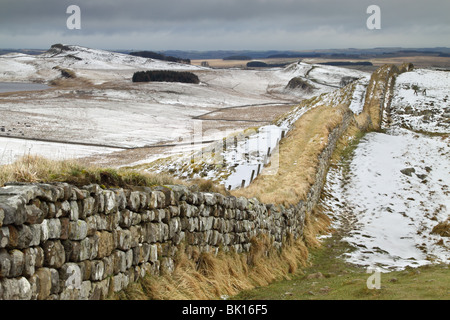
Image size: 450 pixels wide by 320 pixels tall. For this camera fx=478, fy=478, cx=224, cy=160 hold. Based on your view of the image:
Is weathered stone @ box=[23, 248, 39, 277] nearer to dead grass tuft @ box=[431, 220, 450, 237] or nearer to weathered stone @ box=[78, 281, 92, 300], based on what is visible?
weathered stone @ box=[78, 281, 92, 300]

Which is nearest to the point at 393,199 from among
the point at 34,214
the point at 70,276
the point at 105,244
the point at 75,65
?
the point at 105,244

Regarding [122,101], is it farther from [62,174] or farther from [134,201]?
[62,174]

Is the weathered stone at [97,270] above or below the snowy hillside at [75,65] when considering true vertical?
below

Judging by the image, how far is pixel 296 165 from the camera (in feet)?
81.1

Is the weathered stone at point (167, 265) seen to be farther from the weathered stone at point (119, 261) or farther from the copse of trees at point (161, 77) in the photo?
the copse of trees at point (161, 77)

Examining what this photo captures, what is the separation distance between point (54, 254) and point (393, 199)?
20569 mm

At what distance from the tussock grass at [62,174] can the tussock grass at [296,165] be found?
22.2ft

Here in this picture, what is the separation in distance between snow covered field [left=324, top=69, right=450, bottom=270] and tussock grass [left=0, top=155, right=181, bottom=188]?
387 inches

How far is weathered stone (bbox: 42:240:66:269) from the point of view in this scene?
22.0 ft

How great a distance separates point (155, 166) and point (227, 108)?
67211 millimetres

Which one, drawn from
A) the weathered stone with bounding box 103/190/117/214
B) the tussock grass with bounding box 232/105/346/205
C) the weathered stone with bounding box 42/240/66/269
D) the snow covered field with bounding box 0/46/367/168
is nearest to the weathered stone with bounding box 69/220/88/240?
the weathered stone with bounding box 42/240/66/269

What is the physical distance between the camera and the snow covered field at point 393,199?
60.4 feet

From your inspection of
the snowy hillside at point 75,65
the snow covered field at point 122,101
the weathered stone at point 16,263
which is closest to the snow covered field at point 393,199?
the weathered stone at point 16,263

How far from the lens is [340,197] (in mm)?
25094
